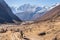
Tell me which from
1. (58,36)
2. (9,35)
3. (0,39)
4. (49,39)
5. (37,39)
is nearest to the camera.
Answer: (0,39)

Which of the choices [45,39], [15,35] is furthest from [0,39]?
[45,39]

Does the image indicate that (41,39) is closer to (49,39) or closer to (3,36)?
(49,39)

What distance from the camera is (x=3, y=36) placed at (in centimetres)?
3130

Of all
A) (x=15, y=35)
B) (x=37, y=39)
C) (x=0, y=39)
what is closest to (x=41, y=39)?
(x=37, y=39)

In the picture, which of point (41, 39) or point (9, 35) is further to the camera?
point (41, 39)

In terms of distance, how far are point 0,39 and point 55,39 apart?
9685 millimetres

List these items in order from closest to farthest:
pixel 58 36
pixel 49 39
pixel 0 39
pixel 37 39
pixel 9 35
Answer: pixel 0 39
pixel 9 35
pixel 58 36
pixel 49 39
pixel 37 39

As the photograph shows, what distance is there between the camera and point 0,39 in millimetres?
29984

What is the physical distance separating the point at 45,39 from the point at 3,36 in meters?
11.1

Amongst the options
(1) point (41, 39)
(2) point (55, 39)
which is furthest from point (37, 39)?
→ (2) point (55, 39)

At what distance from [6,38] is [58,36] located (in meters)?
8.71

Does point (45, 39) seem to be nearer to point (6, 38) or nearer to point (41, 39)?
point (41, 39)

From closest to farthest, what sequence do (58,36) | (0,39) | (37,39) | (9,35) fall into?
1. (0,39)
2. (9,35)
3. (58,36)
4. (37,39)

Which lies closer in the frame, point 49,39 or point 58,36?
point 58,36
